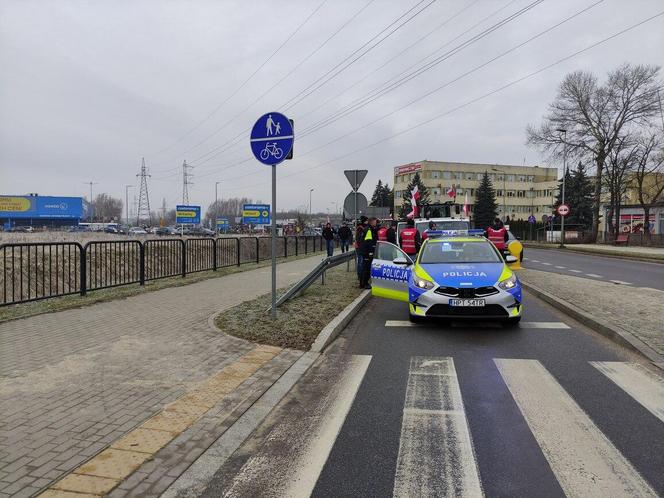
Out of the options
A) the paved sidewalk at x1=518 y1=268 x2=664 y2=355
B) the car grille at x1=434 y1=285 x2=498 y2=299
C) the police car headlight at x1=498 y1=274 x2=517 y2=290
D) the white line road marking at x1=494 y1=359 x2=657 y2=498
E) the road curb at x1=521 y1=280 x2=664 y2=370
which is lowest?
the white line road marking at x1=494 y1=359 x2=657 y2=498

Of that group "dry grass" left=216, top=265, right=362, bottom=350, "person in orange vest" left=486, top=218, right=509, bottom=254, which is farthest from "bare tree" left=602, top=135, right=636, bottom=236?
"dry grass" left=216, top=265, right=362, bottom=350

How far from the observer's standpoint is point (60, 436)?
11.7 ft

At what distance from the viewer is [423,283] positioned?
7.74 metres

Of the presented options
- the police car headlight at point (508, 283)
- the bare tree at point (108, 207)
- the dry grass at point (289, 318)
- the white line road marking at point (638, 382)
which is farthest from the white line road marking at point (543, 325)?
the bare tree at point (108, 207)

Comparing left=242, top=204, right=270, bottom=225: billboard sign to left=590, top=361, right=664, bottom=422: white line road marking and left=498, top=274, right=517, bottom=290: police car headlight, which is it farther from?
left=590, top=361, right=664, bottom=422: white line road marking

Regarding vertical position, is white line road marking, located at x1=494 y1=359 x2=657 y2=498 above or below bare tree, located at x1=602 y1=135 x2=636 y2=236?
below

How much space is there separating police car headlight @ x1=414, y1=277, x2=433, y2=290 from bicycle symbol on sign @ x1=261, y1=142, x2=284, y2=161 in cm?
293

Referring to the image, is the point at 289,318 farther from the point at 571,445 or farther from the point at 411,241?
the point at 411,241

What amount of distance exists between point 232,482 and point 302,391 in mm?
1804

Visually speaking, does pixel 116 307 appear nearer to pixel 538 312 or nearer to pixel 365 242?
pixel 365 242

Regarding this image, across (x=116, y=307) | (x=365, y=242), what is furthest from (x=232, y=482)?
(x=365, y=242)

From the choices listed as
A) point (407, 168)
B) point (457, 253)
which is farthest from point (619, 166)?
point (407, 168)

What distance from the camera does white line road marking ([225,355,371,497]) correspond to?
9.96 feet

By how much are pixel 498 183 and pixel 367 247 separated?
340 feet
